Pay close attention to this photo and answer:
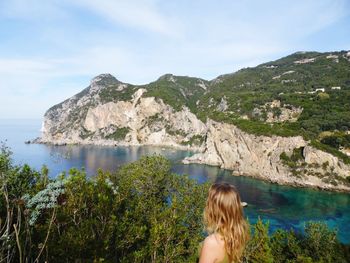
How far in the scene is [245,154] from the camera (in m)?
100

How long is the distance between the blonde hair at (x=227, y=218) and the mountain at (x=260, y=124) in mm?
82511

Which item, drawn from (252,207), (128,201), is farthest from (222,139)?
(128,201)

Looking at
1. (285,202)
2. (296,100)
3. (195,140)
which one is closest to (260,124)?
(296,100)

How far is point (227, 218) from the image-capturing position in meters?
3.99

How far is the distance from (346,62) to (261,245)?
172 m

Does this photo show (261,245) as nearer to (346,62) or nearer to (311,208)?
(311,208)

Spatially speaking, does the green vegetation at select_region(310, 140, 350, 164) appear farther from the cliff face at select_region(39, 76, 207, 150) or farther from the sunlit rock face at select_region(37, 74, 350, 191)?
the cliff face at select_region(39, 76, 207, 150)

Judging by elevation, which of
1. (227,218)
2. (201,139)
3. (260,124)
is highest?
(260,124)

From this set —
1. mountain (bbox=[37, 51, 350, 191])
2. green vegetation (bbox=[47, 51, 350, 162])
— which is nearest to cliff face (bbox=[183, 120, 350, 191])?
mountain (bbox=[37, 51, 350, 191])

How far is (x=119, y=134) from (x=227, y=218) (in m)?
183

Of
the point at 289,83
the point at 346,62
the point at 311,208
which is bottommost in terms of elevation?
the point at 311,208

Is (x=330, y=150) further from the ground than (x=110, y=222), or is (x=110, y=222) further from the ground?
(x=110, y=222)

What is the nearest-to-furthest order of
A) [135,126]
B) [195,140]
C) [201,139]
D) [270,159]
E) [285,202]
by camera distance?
[285,202]
[270,159]
[201,139]
[195,140]
[135,126]

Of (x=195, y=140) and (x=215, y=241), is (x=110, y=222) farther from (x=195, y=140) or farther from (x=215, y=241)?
(x=195, y=140)
